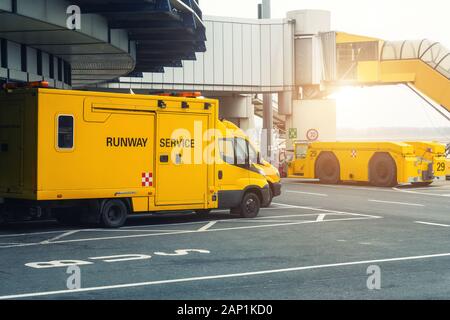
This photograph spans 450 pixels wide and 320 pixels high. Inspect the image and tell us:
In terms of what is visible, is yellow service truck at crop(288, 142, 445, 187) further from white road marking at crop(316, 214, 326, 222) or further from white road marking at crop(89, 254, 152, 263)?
white road marking at crop(89, 254, 152, 263)

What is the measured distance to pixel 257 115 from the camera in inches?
2441

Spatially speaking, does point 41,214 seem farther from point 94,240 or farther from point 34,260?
point 34,260

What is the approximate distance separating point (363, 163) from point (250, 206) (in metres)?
14.1

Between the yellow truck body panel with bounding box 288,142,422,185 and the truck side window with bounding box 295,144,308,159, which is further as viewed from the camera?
the truck side window with bounding box 295,144,308,159

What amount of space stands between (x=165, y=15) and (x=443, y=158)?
1733 cm

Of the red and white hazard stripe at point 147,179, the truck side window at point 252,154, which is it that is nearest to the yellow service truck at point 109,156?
the red and white hazard stripe at point 147,179

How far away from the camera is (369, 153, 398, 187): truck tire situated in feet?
102

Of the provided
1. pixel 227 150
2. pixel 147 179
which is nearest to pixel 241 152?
pixel 227 150

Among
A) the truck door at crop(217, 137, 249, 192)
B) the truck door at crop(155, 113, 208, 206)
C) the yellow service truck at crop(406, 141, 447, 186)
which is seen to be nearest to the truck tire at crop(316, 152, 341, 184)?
the yellow service truck at crop(406, 141, 447, 186)

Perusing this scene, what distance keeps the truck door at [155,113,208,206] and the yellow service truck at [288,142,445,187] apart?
14.6 metres

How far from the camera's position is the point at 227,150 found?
18.7 meters

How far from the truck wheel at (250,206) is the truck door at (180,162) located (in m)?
1.29

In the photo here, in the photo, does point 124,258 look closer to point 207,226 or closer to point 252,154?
point 207,226

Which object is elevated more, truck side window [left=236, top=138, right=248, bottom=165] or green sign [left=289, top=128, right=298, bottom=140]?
green sign [left=289, top=128, right=298, bottom=140]
